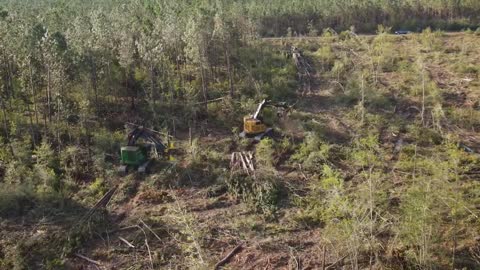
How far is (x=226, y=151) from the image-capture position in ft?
55.7

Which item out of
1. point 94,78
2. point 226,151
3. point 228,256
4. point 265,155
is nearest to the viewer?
point 228,256

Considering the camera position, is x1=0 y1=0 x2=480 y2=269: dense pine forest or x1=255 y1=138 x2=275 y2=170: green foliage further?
x1=255 y1=138 x2=275 y2=170: green foliage

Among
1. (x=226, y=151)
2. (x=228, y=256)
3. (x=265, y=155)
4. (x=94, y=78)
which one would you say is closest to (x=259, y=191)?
(x=265, y=155)

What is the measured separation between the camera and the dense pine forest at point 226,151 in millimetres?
10992

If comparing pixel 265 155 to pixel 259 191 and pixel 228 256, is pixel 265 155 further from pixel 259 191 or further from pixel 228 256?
pixel 228 256

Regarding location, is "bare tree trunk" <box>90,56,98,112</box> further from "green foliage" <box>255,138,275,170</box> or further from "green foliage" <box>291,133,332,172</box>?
"green foliage" <box>291,133,332,172</box>

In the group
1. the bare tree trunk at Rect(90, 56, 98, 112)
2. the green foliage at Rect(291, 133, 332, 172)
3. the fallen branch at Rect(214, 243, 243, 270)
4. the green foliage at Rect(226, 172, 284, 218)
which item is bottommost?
the fallen branch at Rect(214, 243, 243, 270)

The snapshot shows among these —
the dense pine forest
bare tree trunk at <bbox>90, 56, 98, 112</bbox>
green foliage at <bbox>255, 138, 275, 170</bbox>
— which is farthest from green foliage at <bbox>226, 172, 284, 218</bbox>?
bare tree trunk at <bbox>90, 56, 98, 112</bbox>

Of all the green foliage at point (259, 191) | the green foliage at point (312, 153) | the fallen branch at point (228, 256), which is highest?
the green foliage at point (312, 153)

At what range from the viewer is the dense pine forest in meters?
11.0

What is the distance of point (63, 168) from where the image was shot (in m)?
16.0

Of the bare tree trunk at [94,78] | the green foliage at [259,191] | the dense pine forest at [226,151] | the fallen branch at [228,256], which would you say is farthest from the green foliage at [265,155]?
the bare tree trunk at [94,78]

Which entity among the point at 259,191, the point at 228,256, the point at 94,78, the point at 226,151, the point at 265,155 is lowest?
the point at 228,256

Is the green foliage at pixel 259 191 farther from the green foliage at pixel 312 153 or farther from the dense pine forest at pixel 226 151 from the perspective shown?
the green foliage at pixel 312 153
